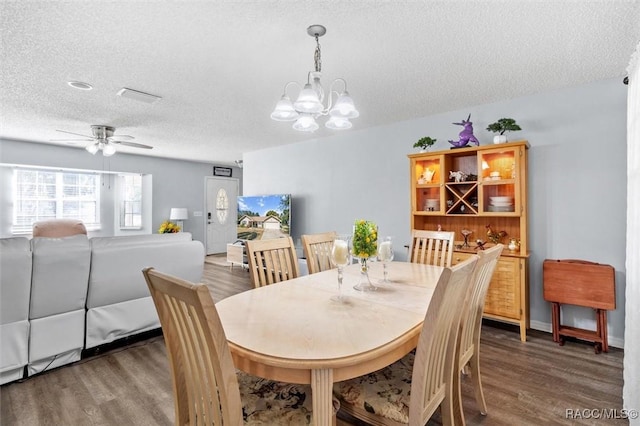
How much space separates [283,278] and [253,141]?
389cm

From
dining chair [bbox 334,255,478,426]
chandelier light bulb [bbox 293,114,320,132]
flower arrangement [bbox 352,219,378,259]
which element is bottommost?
dining chair [bbox 334,255,478,426]

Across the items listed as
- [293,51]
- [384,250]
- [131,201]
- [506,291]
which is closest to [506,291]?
[506,291]

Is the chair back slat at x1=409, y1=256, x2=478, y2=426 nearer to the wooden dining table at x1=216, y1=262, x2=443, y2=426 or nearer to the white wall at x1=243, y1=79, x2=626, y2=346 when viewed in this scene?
the wooden dining table at x1=216, y1=262, x2=443, y2=426

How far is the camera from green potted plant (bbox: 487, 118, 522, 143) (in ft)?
10.5

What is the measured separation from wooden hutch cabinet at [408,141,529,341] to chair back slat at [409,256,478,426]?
6.58 ft

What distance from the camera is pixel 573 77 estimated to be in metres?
2.86

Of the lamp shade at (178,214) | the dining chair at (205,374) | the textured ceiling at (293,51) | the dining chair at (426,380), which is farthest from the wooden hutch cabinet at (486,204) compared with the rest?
the lamp shade at (178,214)

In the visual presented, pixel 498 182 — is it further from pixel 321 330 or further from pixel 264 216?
pixel 264 216

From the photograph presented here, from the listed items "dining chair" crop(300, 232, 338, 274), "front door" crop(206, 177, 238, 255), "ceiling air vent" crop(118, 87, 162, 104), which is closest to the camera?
"dining chair" crop(300, 232, 338, 274)

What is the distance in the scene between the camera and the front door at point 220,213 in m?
8.32

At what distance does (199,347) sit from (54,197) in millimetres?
7268

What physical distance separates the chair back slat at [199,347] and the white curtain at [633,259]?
2.09 meters

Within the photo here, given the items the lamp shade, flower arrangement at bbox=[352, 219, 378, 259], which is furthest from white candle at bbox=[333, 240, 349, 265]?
the lamp shade

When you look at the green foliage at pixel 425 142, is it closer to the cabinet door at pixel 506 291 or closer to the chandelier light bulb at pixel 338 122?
the cabinet door at pixel 506 291
